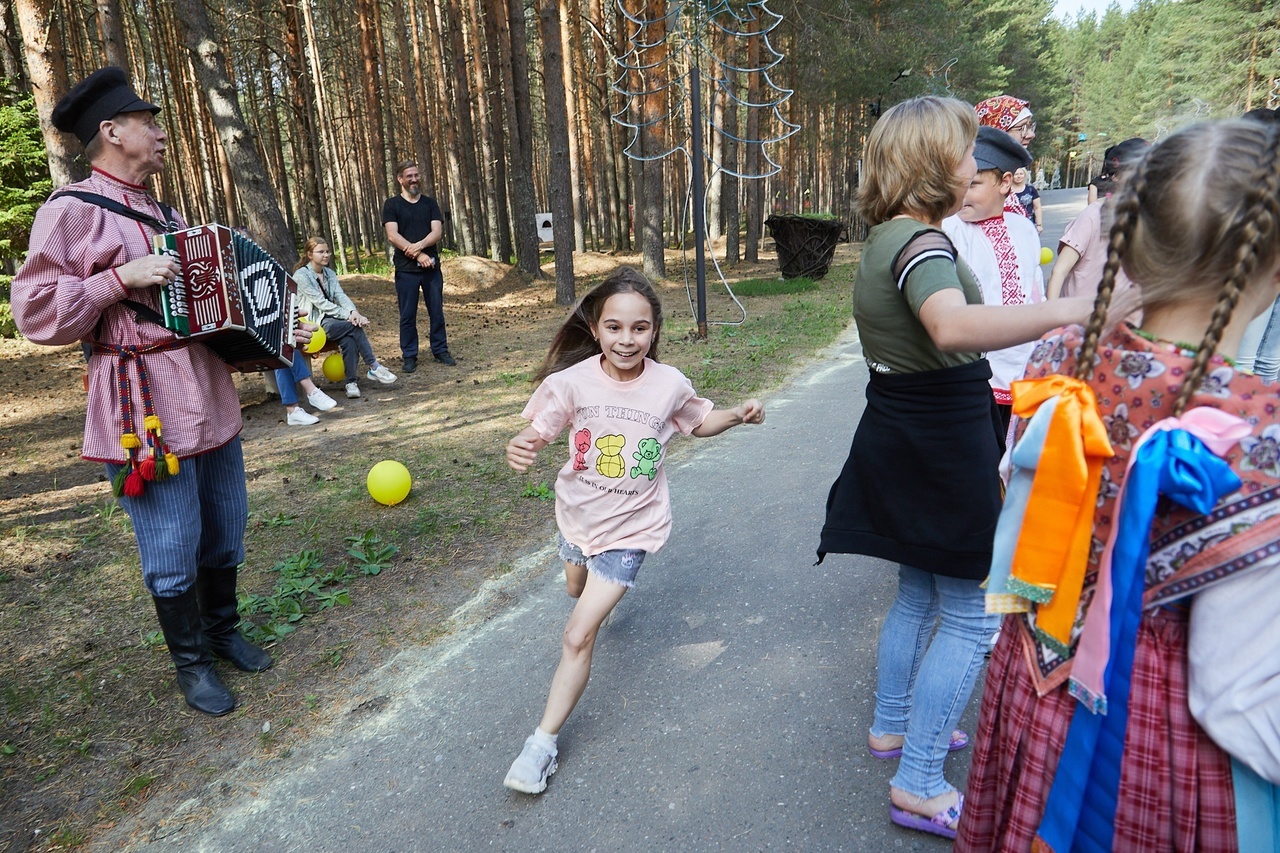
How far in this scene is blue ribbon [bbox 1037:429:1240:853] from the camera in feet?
3.82

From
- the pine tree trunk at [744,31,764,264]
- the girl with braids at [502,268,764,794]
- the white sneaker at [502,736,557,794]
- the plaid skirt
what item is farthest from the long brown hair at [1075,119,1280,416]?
the pine tree trunk at [744,31,764,264]

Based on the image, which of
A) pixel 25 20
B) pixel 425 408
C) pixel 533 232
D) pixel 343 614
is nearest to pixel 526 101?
pixel 533 232

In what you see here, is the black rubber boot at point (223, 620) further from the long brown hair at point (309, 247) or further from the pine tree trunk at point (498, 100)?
the pine tree trunk at point (498, 100)

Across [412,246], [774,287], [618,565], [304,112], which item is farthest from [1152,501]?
[304,112]

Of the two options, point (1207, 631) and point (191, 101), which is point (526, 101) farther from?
point (1207, 631)

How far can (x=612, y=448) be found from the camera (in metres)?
2.78

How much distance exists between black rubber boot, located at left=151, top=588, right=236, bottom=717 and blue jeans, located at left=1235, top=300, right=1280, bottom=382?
431 cm

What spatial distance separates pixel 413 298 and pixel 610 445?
7.20 m

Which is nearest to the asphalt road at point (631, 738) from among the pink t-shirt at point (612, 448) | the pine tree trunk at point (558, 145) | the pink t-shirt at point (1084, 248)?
the pink t-shirt at point (612, 448)

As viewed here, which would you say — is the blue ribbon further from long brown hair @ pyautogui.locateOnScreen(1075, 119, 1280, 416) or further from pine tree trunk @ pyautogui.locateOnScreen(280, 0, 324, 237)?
pine tree trunk @ pyautogui.locateOnScreen(280, 0, 324, 237)

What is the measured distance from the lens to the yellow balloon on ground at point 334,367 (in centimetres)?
851

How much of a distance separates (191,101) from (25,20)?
1912 centimetres

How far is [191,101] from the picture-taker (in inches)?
971

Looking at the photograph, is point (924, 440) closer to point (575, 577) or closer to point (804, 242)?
point (575, 577)
